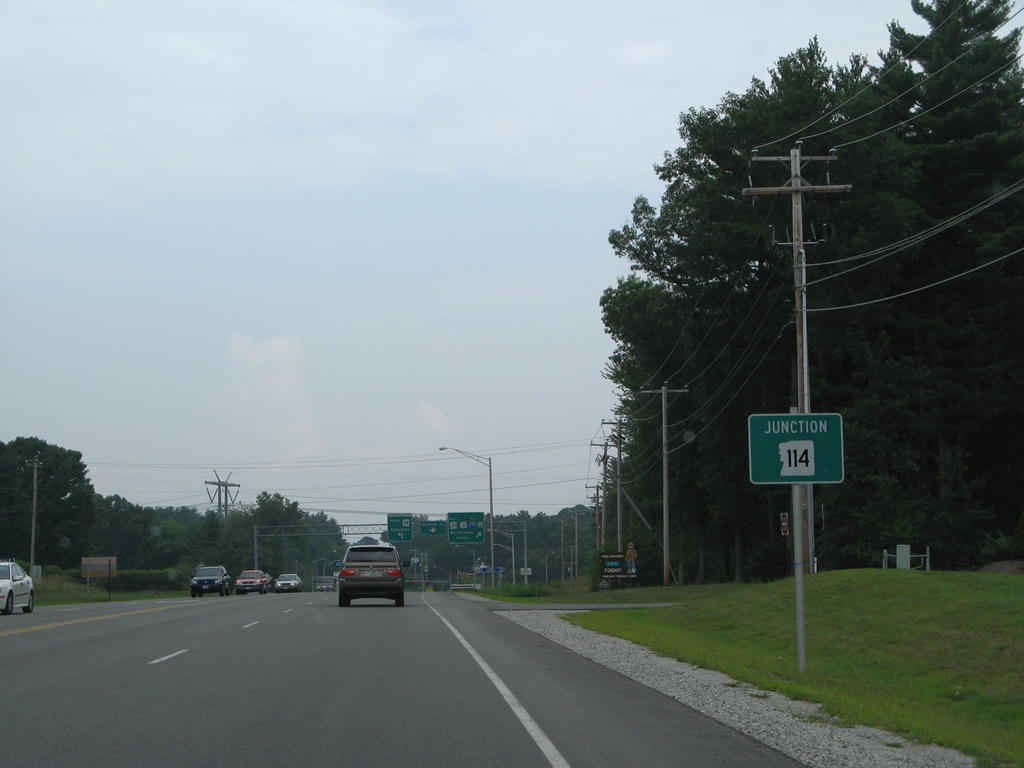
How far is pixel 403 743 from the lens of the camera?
9.66 metres

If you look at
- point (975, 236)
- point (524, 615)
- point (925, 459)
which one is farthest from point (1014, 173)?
point (524, 615)

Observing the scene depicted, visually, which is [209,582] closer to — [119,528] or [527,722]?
[527,722]

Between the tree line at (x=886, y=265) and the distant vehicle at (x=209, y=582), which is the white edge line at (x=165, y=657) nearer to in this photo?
A: the tree line at (x=886, y=265)

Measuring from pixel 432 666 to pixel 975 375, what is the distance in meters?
41.4

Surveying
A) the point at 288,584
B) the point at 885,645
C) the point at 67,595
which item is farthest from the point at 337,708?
the point at 288,584

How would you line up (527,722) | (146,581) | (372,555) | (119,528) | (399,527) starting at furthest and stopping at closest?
(119,528) → (146,581) → (399,527) → (372,555) → (527,722)

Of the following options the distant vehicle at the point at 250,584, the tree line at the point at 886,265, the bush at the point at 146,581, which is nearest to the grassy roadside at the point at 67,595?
the distant vehicle at the point at 250,584

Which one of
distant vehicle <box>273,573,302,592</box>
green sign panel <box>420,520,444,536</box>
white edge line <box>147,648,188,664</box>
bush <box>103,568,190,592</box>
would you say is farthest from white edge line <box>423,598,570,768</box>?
bush <box>103,568,190,592</box>

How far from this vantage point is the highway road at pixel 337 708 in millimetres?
9164

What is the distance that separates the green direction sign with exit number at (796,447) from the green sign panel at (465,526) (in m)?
64.5

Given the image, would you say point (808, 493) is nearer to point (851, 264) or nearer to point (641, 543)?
Answer: point (851, 264)

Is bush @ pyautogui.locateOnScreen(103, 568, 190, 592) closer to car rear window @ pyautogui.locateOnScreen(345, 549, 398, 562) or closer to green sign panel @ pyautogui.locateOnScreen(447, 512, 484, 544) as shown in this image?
green sign panel @ pyautogui.locateOnScreen(447, 512, 484, 544)

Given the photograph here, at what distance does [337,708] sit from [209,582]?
51016mm

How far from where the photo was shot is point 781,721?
36.3 ft
